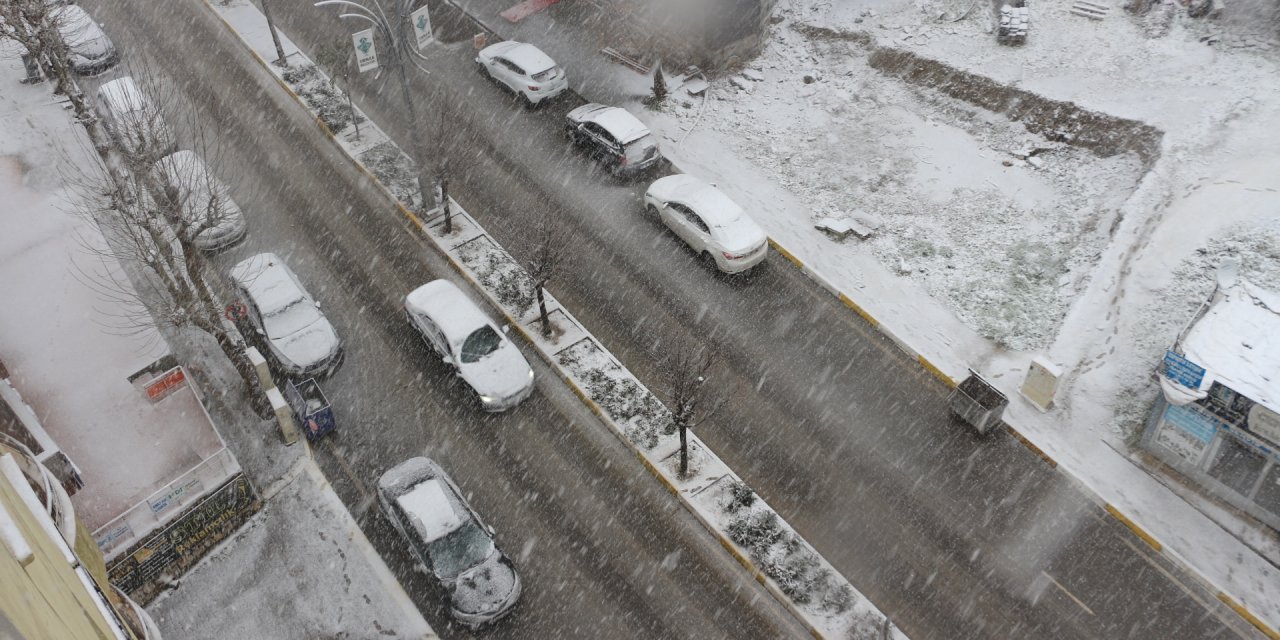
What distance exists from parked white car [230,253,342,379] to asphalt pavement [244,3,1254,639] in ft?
17.9

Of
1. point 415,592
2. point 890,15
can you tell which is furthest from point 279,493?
point 890,15

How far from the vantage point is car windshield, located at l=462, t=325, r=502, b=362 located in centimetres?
1961

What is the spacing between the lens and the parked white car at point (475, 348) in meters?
19.3

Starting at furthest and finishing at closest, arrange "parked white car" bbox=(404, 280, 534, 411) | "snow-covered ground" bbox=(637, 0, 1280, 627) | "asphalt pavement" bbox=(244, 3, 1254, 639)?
"parked white car" bbox=(404, 280, 534, 411) → "snow-covered ground" bbox=(637, 0, 1280, 627) → "asphalt pavement" bbox=(244, 3, 1254, 639)

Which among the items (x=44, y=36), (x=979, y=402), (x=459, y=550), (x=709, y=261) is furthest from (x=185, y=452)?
(x=979, y=402)

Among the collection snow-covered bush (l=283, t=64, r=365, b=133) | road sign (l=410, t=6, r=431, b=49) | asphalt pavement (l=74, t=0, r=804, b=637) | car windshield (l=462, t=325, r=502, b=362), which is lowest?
asphalt pavement (l=74, t=0, r=804, b=637)

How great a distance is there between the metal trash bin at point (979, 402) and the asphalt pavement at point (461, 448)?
6109 millimetres

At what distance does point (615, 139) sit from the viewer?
2467 centimetres

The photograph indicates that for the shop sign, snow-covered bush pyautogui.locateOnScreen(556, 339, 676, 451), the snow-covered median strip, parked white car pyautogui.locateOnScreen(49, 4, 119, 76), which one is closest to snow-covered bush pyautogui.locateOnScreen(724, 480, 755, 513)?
the snow-covered median strip

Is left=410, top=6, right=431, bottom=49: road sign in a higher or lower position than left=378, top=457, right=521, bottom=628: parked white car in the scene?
higher

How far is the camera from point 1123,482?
1784 centimetres

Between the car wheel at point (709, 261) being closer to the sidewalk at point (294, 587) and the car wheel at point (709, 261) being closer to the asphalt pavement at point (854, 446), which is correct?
the asphalt pavement at point (854, 446)

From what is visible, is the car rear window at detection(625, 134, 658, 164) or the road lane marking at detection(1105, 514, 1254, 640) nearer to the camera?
the road lane marking at detection(1105, 514, 1254, 640)

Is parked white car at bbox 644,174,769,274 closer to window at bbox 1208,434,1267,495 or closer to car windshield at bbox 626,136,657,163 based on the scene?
car windshield at bbox 626,136,657,163
